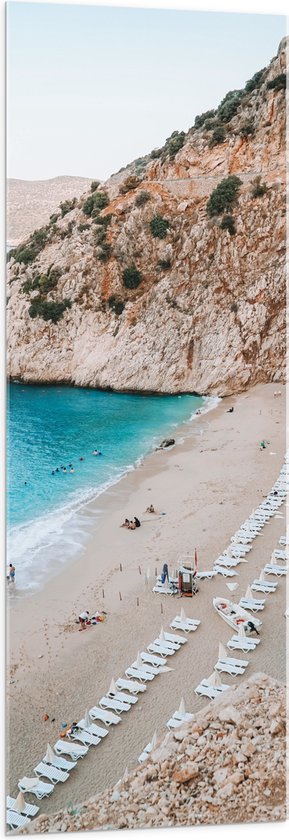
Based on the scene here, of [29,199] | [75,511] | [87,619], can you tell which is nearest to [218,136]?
[75,511]

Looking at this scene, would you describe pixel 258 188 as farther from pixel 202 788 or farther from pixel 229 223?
pixel 202 788

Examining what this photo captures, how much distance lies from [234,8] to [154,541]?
1037cm

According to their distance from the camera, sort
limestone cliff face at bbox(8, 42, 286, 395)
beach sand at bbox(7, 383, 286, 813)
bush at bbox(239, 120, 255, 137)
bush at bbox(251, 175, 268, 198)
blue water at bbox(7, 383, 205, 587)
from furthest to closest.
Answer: bush at bbox(239, 120, 255, 137)
bush at bbox(251, 175, 268, 198)
limestone cliff face at bbox(8, 42, 286, 395)
blue water at bbox(7, 383, 205, 587)
beach sand at bbox(7, 383, 286, 813)

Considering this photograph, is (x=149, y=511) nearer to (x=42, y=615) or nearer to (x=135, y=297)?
(x=42, y=615)

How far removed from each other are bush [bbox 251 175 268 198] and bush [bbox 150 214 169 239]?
4.99m

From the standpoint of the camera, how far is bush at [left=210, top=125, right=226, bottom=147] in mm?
33872

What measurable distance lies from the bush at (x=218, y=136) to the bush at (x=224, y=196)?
2.93 m

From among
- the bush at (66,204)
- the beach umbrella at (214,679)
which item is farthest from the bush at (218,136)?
the beach umbrella at (214,679)

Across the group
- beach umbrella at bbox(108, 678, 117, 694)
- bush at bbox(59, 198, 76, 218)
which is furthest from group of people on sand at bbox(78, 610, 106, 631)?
bush at bbox(59, 198, 76, 218)

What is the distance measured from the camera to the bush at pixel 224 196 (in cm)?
3222

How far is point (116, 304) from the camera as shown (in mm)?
34469

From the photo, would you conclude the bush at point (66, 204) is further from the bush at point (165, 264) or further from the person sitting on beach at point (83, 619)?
the bush at point (165, 264)

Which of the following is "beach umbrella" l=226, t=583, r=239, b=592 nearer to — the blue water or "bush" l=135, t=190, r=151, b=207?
the blue water

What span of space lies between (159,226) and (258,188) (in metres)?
5.66
